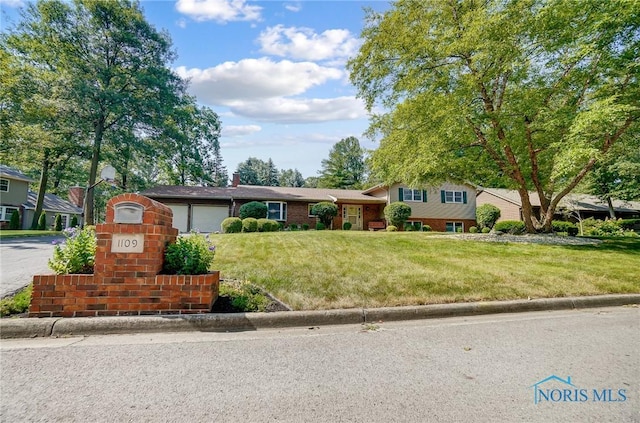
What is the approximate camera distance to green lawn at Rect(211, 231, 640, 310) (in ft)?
16.7

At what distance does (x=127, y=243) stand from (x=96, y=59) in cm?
2573

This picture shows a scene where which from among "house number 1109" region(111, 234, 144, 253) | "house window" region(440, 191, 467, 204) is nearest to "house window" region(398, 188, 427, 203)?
"house window" region(440, 191, 467, 204)

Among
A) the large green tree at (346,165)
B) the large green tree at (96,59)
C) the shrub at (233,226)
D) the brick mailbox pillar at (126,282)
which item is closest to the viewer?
the brick mailbox pillar at (126,282)

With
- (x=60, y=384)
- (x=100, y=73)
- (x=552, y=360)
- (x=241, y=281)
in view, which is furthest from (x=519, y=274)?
(x=100, y=73)

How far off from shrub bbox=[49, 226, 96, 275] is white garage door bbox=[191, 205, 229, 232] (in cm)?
1896

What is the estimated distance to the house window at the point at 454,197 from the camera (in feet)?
85.9

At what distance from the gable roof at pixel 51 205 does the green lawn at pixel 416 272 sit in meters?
29.4

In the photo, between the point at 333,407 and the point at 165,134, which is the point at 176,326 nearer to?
the point at 333,407

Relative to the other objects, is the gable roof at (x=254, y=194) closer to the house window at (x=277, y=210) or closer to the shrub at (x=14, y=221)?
the house window at (x=277, y=210)

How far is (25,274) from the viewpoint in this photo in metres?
6.01

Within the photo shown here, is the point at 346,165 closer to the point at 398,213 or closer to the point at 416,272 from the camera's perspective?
the point at 398,213

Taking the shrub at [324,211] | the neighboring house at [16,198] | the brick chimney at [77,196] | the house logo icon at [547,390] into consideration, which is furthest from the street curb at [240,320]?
the brick chimney at [77,196]

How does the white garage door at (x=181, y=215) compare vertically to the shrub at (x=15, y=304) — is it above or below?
above

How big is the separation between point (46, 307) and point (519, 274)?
774cm
